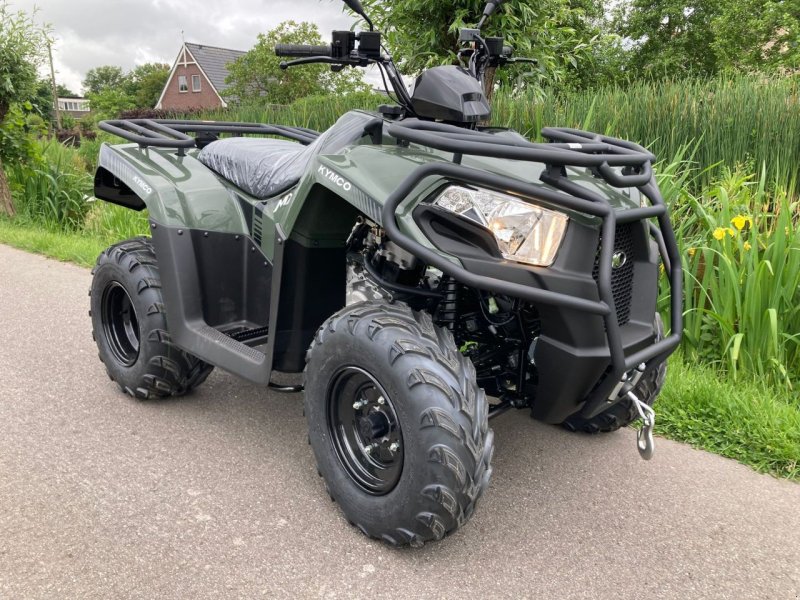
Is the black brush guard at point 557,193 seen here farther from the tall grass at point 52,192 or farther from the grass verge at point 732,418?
the tall grass at point 52,192

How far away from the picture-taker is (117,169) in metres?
3.48

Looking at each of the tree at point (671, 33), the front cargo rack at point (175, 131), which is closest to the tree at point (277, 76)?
the tree at point (671, 33)

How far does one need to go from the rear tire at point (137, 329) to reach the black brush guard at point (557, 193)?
5.41 feet

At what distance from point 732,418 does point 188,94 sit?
59.6 metres

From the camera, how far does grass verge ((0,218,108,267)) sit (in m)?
6.71

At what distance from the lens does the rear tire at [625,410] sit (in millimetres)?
2898

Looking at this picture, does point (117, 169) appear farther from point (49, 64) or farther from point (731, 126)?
point (49, 64)

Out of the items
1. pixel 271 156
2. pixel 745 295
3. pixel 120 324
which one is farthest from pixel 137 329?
pixel 745 295

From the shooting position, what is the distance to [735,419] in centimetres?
330

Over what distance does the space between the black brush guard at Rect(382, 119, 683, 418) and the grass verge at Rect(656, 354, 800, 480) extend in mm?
1190

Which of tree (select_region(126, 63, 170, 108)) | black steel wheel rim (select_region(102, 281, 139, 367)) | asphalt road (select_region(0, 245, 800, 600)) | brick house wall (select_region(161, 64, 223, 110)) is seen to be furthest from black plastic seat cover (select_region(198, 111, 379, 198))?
tree (select_region(126, 63, 170, 108))

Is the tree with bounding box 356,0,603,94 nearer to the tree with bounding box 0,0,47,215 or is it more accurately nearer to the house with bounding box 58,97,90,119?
the tree with bounding box 0,0,47,215

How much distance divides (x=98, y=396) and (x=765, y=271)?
3.51 metres

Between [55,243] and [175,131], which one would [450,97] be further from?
[55,243]
